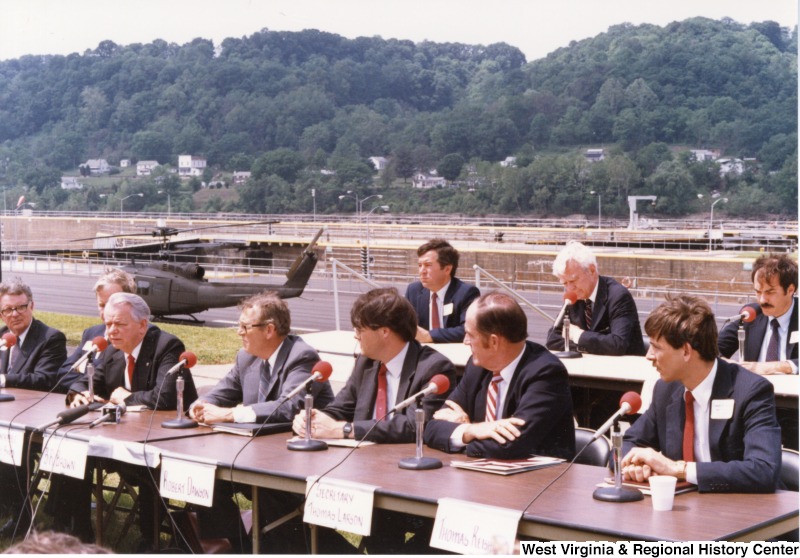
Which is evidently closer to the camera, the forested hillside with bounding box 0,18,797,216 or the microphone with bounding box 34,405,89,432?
the microphone with bounding box 34,405,89,432

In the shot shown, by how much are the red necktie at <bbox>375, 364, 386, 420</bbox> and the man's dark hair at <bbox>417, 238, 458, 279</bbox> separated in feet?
6.92

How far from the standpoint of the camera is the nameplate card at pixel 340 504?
2.57 metres

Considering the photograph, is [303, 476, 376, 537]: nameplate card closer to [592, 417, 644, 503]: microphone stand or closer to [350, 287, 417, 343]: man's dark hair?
[592, 417, 644, 503]: microphone stand

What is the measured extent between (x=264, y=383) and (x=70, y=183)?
17.4m

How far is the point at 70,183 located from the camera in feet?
66.5

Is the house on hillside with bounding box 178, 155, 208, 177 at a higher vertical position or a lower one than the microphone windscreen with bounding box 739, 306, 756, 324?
higher

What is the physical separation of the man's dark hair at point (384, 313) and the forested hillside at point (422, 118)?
12.1 meters

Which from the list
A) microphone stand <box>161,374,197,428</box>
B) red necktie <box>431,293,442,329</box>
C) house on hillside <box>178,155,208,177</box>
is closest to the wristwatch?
microphone stand <box>161,374,197,428</box>

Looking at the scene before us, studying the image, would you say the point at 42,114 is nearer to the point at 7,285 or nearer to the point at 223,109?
the point at 223,109

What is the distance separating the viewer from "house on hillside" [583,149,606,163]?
36.3m

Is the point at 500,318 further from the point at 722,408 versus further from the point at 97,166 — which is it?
the point at 97,166

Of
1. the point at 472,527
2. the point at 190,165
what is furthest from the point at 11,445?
the point at 190,165

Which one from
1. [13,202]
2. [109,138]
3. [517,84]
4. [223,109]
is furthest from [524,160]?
[13,202]

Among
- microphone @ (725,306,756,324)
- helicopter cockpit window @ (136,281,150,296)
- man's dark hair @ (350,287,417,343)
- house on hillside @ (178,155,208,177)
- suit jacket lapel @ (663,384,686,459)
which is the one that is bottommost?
helicopter cockpit window @ (136,281,150,296)
